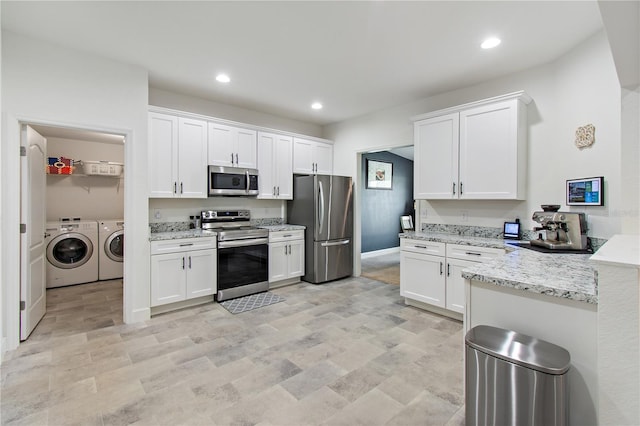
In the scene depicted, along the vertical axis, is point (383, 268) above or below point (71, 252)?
below

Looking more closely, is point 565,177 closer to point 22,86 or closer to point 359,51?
point 359,51

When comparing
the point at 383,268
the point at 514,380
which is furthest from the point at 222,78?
the point at 383,268

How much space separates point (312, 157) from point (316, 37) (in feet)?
8.57

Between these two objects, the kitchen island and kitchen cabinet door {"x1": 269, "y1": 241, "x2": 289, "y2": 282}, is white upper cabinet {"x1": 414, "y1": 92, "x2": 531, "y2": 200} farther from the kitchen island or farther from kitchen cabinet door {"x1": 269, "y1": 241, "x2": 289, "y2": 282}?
kitchen cabinet door {"x1": 269, "y1": 241, "x2": 289, "y2": 282}

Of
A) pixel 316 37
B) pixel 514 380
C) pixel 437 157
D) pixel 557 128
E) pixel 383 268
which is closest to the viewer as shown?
pixel 514 380

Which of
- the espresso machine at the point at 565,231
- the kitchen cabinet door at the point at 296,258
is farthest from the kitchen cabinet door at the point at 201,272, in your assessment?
the espresso machine at the point at 565,231

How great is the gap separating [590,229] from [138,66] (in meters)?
4.68

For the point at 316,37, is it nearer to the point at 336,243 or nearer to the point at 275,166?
the point at 275,166

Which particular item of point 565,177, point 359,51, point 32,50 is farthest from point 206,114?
point 565,177

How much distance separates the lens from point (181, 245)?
11.8 ft

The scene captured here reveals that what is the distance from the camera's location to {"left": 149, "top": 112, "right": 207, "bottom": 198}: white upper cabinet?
3.60m

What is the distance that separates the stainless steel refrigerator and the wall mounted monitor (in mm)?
2927

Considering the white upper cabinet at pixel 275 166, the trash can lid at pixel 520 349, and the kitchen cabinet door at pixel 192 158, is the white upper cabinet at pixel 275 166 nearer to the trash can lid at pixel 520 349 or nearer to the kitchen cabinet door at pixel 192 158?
the kitchen cabinet door at pixel 192 158

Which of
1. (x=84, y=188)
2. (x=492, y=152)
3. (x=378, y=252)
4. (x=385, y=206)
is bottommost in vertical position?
(x=378, y=252)
